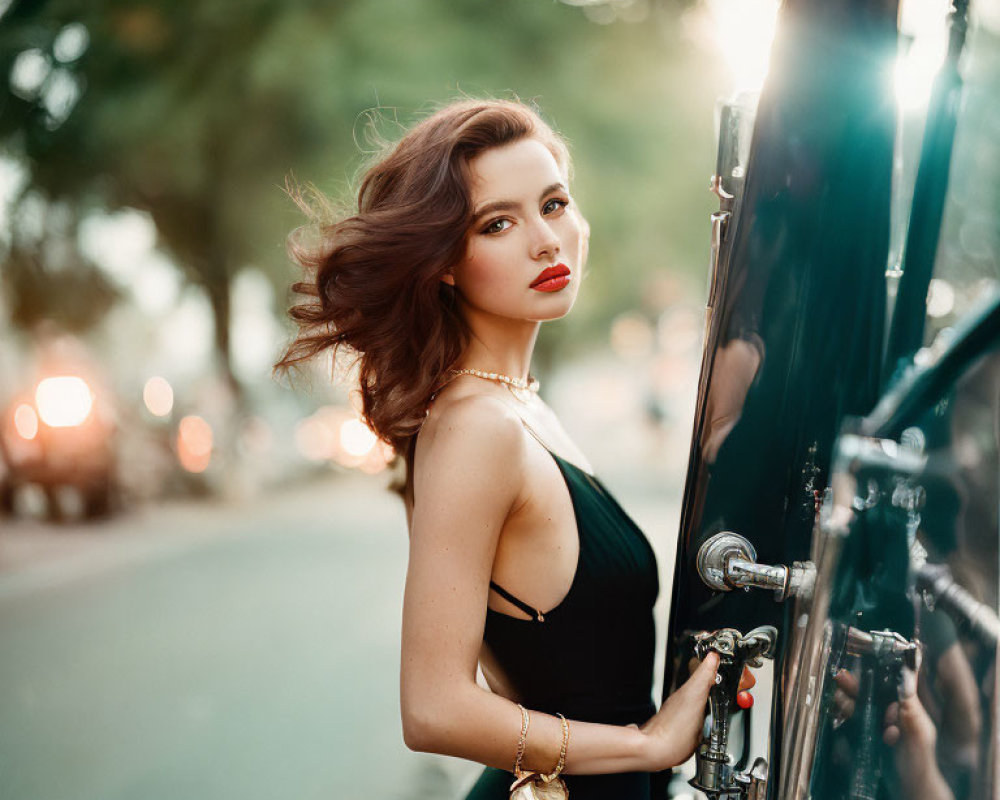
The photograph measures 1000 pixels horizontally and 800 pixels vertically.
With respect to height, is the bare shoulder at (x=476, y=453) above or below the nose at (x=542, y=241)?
below

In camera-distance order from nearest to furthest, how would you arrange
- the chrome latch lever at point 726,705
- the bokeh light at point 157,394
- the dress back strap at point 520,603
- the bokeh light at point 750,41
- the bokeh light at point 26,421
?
the chrome latch lever at point 726,705, the bokeh light at point 750,41, the dress back strap at point 520,603, the bokeh light at point 26,421, the bokeh light at point 157,394

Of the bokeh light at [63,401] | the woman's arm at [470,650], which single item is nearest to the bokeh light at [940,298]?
the woman's arm at [470,650]

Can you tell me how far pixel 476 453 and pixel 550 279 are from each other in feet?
1.26

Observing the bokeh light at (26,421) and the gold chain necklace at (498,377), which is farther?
the bokeh light at (26,421)

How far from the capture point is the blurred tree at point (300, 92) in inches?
324

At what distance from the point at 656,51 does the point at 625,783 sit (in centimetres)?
957

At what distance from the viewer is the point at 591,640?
1.52 meters

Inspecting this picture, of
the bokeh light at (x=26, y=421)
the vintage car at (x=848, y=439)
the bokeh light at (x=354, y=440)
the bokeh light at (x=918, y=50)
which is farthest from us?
the bokeh light at (x=354, y=440)

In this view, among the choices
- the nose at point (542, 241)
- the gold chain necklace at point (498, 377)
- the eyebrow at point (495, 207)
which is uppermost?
the eyebrow at point (495, 207)

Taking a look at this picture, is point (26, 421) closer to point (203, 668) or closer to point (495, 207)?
point (203, 668)

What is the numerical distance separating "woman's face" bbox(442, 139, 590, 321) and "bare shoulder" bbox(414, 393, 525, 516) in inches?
9.4

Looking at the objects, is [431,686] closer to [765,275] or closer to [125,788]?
[765,275]

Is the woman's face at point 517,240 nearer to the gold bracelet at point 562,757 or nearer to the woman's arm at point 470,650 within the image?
the woman's arm at point 470,650

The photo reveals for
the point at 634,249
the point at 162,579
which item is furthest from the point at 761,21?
the point at 634,249
